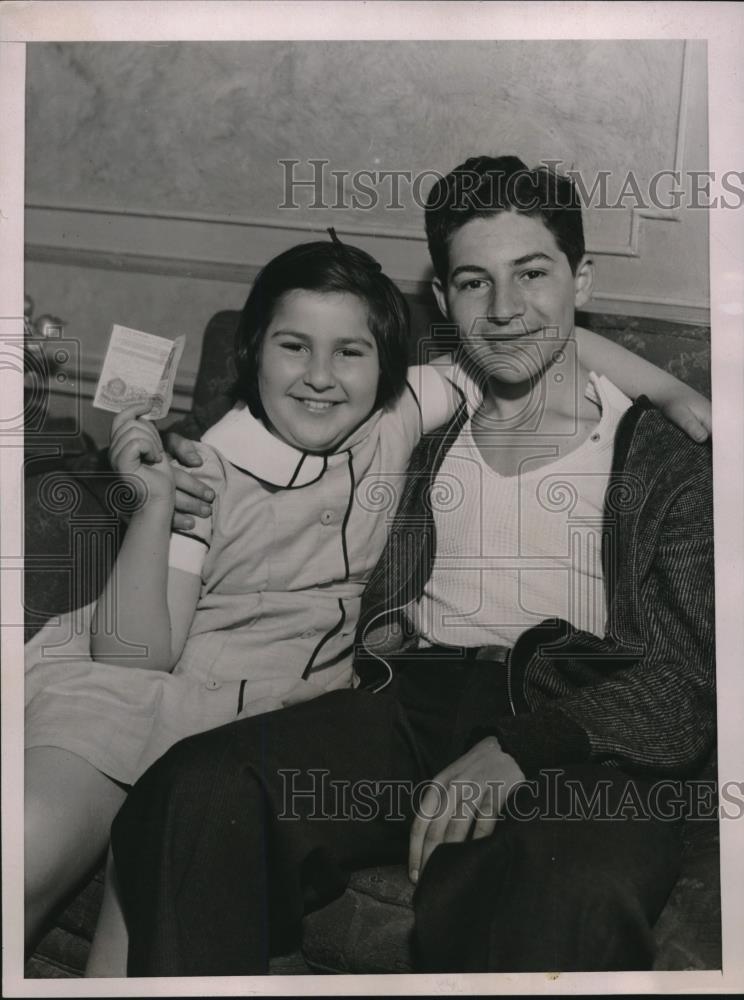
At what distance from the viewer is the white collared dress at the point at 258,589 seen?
145 cm

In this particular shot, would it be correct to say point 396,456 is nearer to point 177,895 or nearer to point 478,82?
point 478,82

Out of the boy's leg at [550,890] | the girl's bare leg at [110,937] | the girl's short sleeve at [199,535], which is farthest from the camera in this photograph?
the girl's short sleeve at [199,535]

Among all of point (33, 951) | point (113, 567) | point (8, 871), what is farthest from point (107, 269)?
point (33, 951)

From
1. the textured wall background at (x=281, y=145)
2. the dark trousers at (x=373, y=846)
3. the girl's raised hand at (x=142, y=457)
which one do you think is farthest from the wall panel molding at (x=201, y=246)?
the dark trousers at (x=373, y=846)

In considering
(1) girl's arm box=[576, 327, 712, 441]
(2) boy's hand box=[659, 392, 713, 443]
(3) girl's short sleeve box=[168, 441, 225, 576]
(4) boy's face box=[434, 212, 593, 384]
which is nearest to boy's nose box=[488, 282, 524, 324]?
(4) boy's face box=[434, 212, 593, 384]

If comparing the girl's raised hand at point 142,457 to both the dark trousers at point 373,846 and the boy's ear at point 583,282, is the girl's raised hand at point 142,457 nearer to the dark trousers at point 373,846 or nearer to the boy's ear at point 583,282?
the dark trousers at point 373,846

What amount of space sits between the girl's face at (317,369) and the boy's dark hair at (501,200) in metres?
0.17

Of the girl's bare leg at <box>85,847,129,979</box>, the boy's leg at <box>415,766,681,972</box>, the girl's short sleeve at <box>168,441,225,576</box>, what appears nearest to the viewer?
the boy's leg at <box>415,766,681,972</box>

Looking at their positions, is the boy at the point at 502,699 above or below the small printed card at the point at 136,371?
below

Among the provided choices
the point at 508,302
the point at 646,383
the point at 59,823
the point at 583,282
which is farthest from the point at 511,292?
the point at 59,823

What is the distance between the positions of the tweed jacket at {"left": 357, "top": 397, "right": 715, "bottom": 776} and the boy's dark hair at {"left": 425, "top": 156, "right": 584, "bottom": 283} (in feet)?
0.86

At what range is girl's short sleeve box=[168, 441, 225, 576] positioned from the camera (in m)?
1.47

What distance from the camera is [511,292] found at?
1.48 m

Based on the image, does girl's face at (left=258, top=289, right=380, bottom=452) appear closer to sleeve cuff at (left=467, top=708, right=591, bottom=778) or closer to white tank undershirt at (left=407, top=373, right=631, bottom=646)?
white tank undershirt at (left=407, top=373, right=631, bottom=646)
